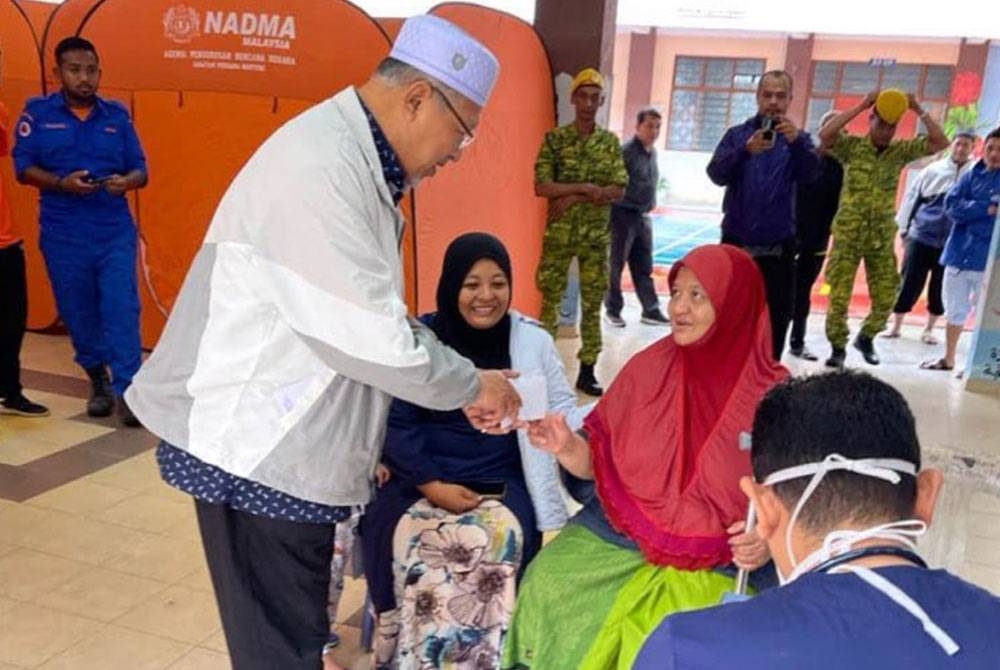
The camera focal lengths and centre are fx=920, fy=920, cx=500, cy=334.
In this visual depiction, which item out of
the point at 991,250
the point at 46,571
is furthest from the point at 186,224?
the point at 991,250

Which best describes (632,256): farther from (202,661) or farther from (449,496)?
(202,661)

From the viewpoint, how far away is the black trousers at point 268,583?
1.57 metres

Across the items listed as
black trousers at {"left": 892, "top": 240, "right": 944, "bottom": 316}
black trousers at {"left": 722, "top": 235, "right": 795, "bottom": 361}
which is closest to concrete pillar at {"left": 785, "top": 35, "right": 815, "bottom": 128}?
black trousers at {"left": 892, "top": 240, "right": 944, "bottom": 316}

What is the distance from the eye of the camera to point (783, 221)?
462cm

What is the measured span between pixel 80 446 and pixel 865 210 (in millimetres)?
4265

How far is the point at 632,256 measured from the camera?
666 centimetres

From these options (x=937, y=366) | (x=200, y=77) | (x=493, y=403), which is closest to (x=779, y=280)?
(x=937, y=366)

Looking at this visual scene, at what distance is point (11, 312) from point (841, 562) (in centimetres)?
405

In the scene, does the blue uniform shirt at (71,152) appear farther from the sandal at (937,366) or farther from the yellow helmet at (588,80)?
the sandal at (937,366)

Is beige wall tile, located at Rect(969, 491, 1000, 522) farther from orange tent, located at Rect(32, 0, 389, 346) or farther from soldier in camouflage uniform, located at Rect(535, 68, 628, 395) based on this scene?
orange tent, located at Rect(32, 0, 389, 346)

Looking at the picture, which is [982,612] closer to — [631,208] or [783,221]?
[783,221]

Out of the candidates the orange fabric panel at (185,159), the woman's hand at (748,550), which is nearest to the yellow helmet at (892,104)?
the orange fabric panel at (185,159)

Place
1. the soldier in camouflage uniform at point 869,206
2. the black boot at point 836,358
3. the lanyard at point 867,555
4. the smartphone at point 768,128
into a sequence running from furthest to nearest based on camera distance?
1. the black boot at point 836,358
2. the soldier in camouflage uniform at point 869,206
3. the smartphone at point 768,128
4. the lanyard at point 867,555

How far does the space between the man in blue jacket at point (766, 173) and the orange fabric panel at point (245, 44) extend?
1.84 meters
